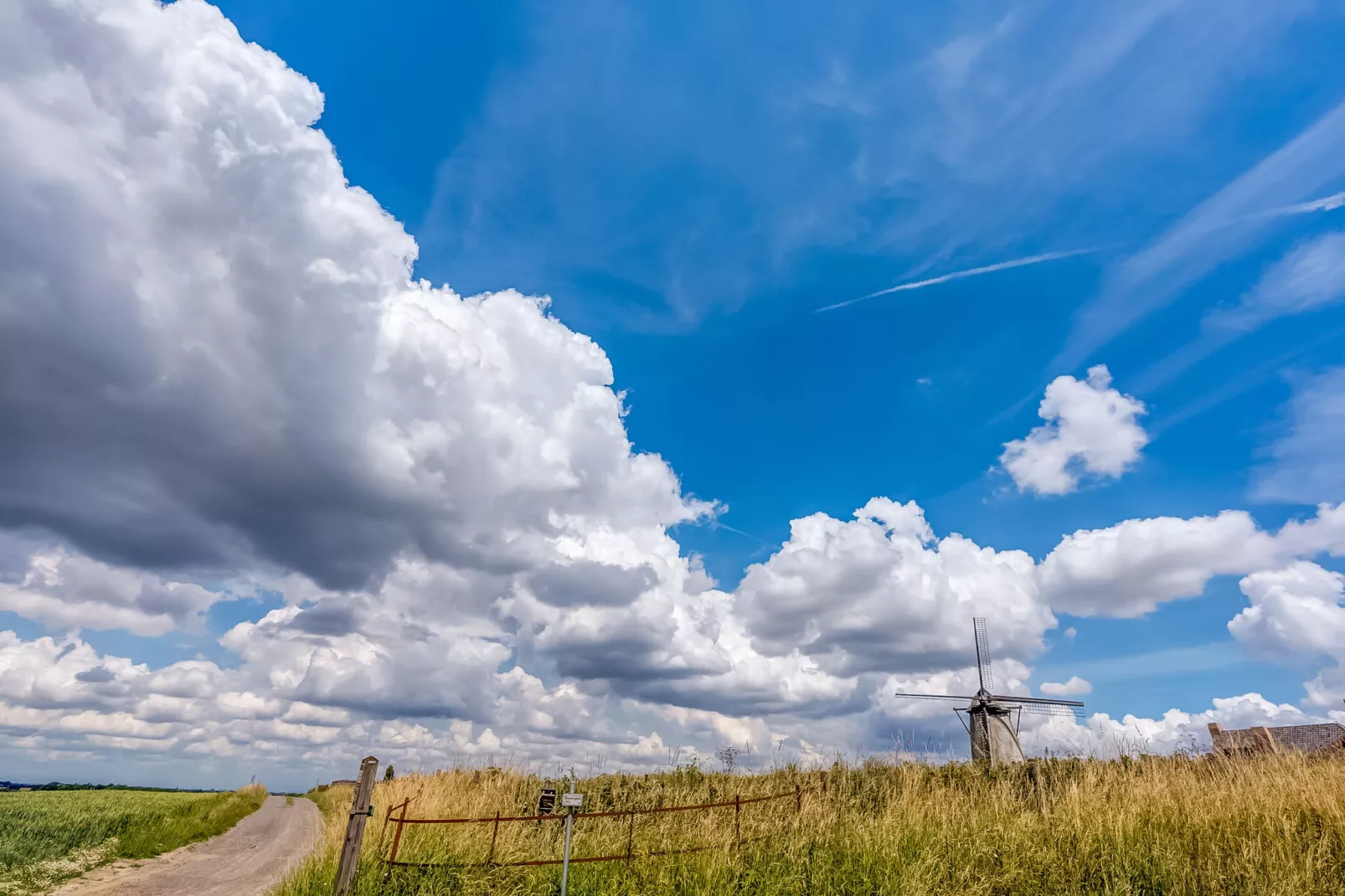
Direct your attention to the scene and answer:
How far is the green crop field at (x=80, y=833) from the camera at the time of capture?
17.9 metres

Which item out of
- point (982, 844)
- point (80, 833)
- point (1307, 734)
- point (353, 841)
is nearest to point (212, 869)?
point (80, 833)

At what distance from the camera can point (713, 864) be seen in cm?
1121

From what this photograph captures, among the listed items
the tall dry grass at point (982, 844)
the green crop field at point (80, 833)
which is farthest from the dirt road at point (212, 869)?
the tall dry grass at point (982, 844)

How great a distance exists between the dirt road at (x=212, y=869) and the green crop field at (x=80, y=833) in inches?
27.3

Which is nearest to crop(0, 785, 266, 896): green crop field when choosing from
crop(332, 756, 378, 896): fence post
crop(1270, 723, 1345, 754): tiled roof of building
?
crop(332, 756, 378, 896): fence post

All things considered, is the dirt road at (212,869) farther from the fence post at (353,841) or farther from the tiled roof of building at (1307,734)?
the tiled roof of building at (1307,734)

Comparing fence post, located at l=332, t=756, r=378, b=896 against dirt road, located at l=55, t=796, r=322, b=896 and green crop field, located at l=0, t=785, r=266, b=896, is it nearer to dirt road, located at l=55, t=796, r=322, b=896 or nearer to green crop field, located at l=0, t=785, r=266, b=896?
dirt road, located at l=55, t=796, r=322, b=896

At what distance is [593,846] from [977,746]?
110 ft

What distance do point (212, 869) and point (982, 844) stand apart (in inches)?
873

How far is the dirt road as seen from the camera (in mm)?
16812

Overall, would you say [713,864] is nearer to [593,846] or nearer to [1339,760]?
[593,846]

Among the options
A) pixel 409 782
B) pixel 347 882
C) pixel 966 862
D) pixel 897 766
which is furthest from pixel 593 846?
pixel 409 782

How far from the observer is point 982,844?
1146 cm

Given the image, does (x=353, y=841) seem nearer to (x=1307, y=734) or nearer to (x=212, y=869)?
(x=212, y=869)
